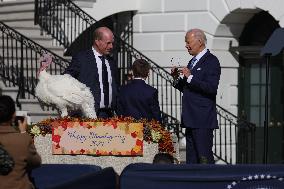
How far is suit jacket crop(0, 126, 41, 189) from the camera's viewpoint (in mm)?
9258

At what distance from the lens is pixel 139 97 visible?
12.9 metres

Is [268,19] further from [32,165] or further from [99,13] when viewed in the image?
[32,165]

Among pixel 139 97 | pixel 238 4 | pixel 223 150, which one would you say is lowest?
pixel 223 150

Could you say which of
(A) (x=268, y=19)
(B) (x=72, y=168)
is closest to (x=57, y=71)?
(A) (x=268, y=19)

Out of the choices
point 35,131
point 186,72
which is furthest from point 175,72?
point 35,131

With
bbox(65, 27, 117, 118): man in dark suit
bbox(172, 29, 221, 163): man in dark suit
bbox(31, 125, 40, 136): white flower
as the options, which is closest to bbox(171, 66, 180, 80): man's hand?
bbox(172, 29, 221, 163): man in dark suit

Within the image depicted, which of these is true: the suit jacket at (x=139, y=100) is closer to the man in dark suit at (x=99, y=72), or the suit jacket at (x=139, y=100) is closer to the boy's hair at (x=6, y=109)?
the man in dark suit at (x=99, y=72)

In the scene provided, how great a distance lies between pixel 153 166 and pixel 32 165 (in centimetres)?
118

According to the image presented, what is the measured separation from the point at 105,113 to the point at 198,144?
52.3 inches

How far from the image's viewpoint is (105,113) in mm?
13203

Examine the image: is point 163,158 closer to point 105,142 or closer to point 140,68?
point 105,142

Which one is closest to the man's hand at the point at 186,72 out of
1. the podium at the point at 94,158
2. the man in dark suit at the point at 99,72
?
the podium at the point at 94,158

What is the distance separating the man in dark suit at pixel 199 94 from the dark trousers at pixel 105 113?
104 centimetres

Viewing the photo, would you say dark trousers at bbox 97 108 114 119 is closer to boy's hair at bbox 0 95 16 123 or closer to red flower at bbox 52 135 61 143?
red flower at bbox 52 135 61 143
